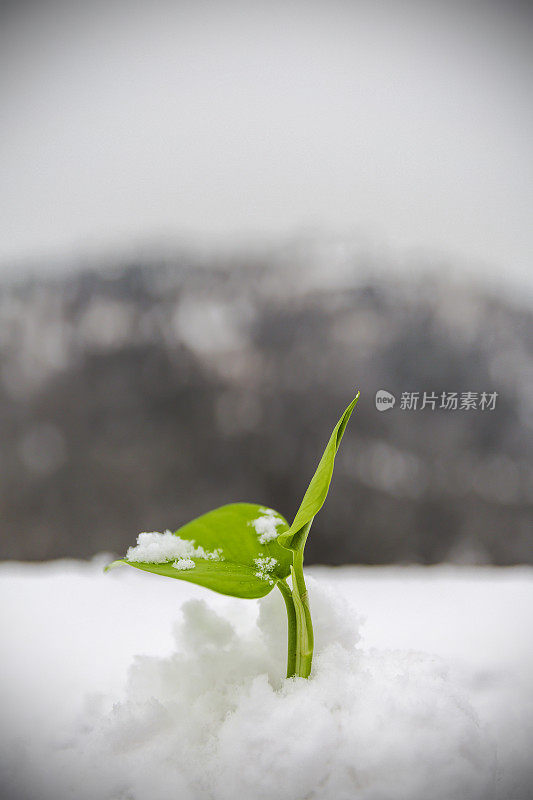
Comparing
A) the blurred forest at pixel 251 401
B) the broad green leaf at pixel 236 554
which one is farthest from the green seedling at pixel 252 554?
the blurred forest at pixel 251 401

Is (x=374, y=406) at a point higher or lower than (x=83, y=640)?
higher

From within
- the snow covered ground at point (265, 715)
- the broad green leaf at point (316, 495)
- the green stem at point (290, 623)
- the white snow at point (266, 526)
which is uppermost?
the broad green leaf at point (316, 495)

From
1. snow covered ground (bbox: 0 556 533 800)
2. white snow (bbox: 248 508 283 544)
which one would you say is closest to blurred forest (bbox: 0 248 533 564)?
snow covered ground (bbox: 0 556 533 800)

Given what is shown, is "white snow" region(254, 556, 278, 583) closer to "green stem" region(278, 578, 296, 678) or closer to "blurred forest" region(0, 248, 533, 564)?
"green stem" region(278, 578, 296, 678)

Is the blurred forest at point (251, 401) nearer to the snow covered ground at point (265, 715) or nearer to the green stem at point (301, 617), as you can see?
the snow covered ground at point (265, 715)

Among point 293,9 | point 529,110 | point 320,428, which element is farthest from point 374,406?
point 293,9

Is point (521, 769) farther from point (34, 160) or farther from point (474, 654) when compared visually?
point (34, 160)

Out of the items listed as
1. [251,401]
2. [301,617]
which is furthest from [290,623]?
[251,401]
